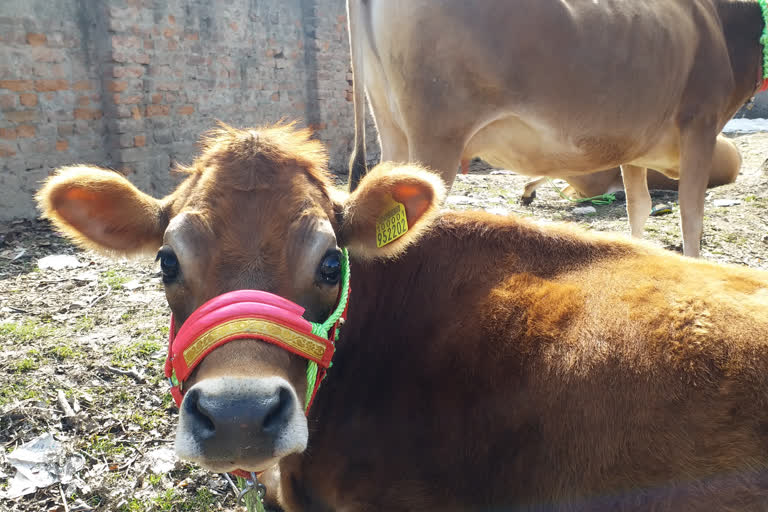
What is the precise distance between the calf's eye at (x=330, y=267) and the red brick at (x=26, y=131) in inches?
213

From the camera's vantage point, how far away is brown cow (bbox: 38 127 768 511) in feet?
5.86

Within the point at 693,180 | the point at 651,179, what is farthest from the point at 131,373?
the point at 651,179

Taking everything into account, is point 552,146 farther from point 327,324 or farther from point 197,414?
point 197,414

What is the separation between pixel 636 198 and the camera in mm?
5512

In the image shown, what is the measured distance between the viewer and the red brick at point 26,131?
5.96 m

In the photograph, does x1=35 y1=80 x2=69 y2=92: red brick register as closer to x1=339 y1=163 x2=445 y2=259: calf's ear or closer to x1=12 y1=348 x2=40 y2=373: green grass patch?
x1=12 y1=348 x2=40 y2=373: green grass patch

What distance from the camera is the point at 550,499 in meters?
1.90

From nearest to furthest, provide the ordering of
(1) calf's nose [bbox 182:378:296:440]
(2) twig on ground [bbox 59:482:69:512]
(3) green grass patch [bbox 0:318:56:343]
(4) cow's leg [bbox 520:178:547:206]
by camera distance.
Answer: (1) calf's nose [bbox 182:378:296:440], (2) twig on ground [bbox 59:482:69:512], (3) green grass patch [bbox 0:318:56:343], (4) cow's leg [bbox 520:178:547:206]

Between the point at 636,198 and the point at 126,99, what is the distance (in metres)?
5.27

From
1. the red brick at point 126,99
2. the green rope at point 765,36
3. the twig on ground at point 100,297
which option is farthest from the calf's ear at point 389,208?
the red brick at point 126,99

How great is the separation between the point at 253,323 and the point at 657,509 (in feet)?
4.19

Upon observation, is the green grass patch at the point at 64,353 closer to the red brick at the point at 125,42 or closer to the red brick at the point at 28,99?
the red brick at the point at 28,99

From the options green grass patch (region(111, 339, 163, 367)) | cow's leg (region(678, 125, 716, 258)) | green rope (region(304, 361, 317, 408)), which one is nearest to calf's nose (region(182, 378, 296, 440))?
green rope (region(304, 361, 317, 408))

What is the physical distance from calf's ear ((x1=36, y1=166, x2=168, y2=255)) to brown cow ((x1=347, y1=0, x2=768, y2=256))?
1.95 metres
